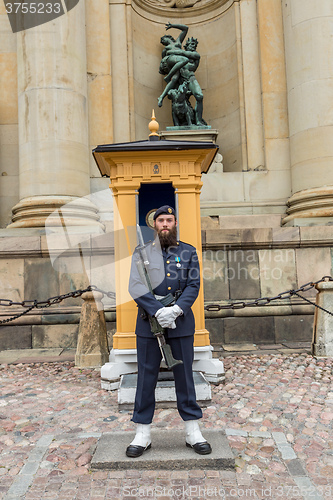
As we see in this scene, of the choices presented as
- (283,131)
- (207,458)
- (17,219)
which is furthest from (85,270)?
(283,131)

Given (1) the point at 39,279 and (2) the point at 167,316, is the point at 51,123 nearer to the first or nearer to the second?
(1) the point at 39,279

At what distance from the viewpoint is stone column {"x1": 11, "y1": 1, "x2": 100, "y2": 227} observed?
859 cm

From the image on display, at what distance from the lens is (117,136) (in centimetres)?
991

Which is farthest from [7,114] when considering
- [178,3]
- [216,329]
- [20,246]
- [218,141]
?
[216,329]

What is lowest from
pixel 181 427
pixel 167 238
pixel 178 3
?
pixel 181 427

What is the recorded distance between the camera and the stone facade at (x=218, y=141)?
7273 millimetres

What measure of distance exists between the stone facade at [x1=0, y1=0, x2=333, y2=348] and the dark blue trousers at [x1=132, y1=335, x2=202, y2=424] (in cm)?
404

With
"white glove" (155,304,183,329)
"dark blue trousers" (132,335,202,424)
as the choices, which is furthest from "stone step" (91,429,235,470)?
"white glove" (155,304,183,329)

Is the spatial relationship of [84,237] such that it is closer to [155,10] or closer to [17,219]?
[17,219]

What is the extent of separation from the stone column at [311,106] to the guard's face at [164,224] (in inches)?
227

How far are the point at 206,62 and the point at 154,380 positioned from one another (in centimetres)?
996

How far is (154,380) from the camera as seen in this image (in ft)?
10.5

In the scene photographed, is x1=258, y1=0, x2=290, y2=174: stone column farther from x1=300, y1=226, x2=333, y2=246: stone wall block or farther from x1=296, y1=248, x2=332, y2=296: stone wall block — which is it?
x1=296, y1=248, x2=332, y2=296: stone wall block

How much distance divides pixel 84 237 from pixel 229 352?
3182 mm
